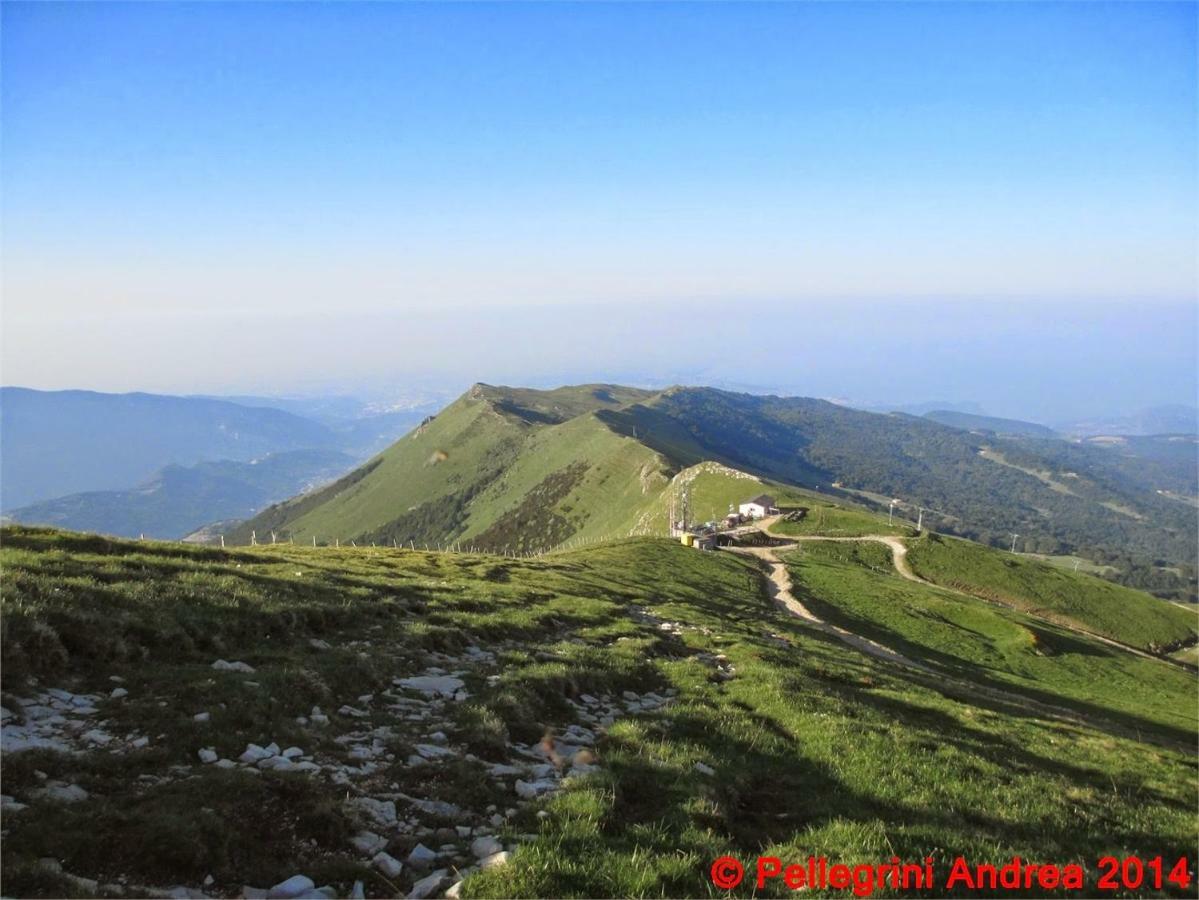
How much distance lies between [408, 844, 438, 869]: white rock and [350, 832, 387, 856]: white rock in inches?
15.8

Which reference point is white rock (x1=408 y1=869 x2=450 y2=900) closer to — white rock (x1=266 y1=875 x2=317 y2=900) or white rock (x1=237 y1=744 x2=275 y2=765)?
white rock (x1=266 y1=875 x2=317 y2=900)

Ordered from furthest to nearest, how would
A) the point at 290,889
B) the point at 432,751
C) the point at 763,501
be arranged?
the point at 763,501, the point at 432,751, the point at 290,889

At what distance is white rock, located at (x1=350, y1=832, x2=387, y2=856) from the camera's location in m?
7.83

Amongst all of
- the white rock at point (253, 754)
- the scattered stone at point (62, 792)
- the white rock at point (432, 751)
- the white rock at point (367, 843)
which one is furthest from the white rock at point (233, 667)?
the white rock at point (367, 843)

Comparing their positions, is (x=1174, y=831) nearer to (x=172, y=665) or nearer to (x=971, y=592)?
(x=172, y=665)

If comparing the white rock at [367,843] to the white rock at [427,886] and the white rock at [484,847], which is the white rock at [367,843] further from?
the white rock at [484,847]

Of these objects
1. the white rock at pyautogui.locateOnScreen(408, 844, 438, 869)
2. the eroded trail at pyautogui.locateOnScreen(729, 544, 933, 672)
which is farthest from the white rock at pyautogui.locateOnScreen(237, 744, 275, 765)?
the eroded trail at pyautogui.locateOnScreen(729, 544, 933, 672)

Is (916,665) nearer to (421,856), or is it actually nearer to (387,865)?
(421,856)

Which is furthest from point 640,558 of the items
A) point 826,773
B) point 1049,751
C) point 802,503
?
point 802,503

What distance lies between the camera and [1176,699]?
191 feet

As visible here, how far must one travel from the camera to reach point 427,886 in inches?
282

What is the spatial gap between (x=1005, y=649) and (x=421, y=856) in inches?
2661

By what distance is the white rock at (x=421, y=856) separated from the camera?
7.71 meters

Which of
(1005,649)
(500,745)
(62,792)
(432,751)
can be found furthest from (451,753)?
(1005,649)
